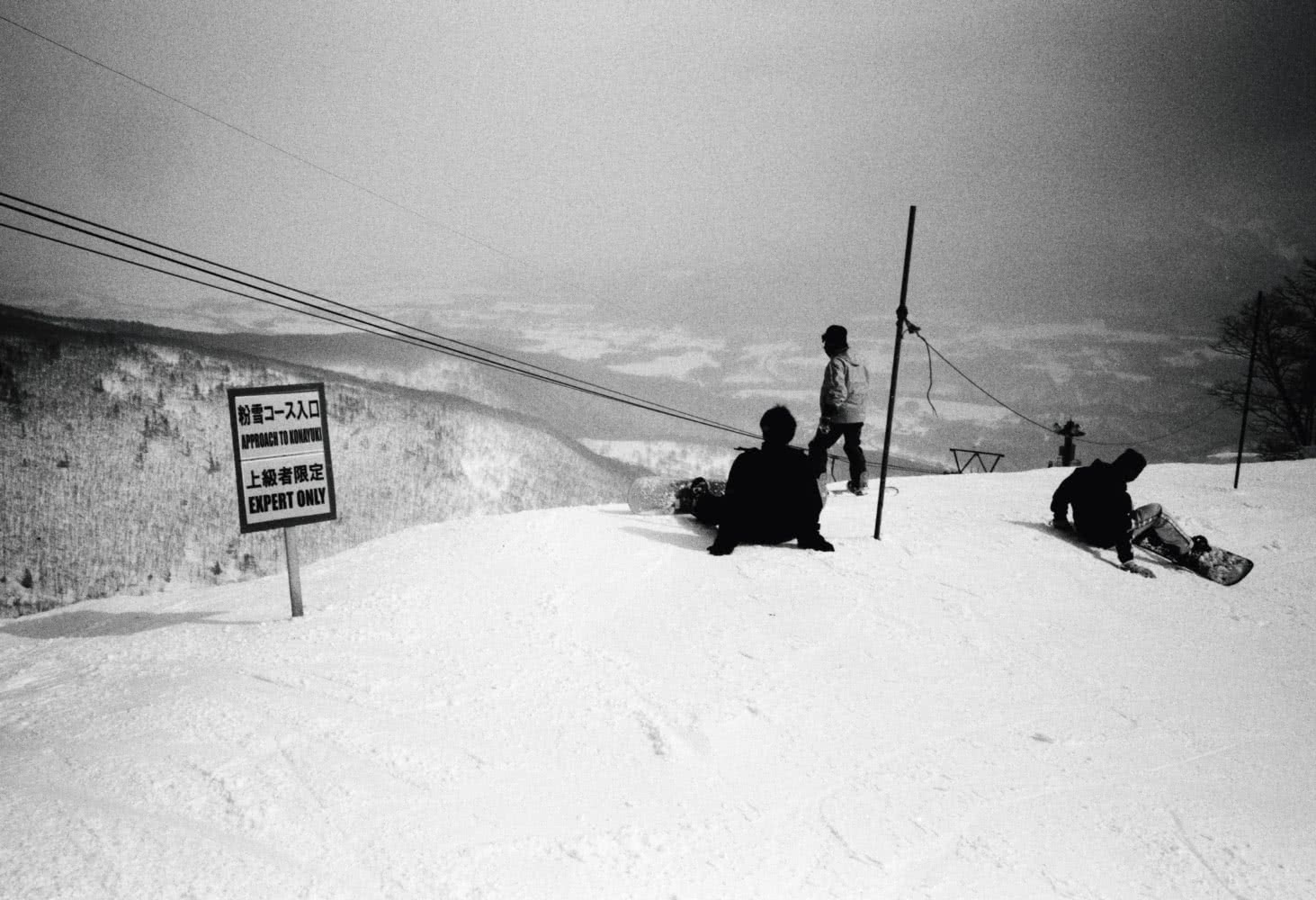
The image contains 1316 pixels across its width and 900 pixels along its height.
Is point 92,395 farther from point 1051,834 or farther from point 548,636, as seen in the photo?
point 1051,834

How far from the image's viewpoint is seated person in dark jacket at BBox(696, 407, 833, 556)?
6.88m

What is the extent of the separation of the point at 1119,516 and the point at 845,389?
3.90 m

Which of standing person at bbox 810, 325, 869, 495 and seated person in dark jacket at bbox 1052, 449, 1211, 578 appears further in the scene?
standing person at bbox 810, 325, 869, 495

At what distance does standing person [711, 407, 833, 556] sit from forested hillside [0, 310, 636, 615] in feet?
72.3

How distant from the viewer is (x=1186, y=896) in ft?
9.40

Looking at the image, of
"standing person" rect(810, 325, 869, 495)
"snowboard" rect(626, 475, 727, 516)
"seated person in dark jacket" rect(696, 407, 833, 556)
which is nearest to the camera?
"seated person in dark jacket" rect(696, 407, 833, 556)

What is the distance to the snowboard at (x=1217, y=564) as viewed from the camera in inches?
317

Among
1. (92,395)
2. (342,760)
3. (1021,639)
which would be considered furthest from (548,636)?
(92,395)

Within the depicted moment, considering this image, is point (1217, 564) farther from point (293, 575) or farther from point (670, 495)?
point (293, 575)

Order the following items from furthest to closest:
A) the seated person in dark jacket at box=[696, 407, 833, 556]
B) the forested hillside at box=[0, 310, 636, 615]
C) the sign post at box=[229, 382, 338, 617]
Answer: the forested hillside at box=[0, 310, 636, 615], the seated person in dark jacket at box=[696, 407, 833, 556], the sign post at box=[229, 382, 338, 617]

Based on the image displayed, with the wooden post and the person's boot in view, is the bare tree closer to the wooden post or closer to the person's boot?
the person's boot

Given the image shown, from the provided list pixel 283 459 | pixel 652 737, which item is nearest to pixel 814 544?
pixel 652 737

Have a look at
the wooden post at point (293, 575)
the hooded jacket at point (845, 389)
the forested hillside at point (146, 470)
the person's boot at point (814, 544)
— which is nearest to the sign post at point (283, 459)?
the wooden post at point (293, 575)

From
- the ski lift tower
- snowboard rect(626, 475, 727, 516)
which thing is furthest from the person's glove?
the ski lift tower
